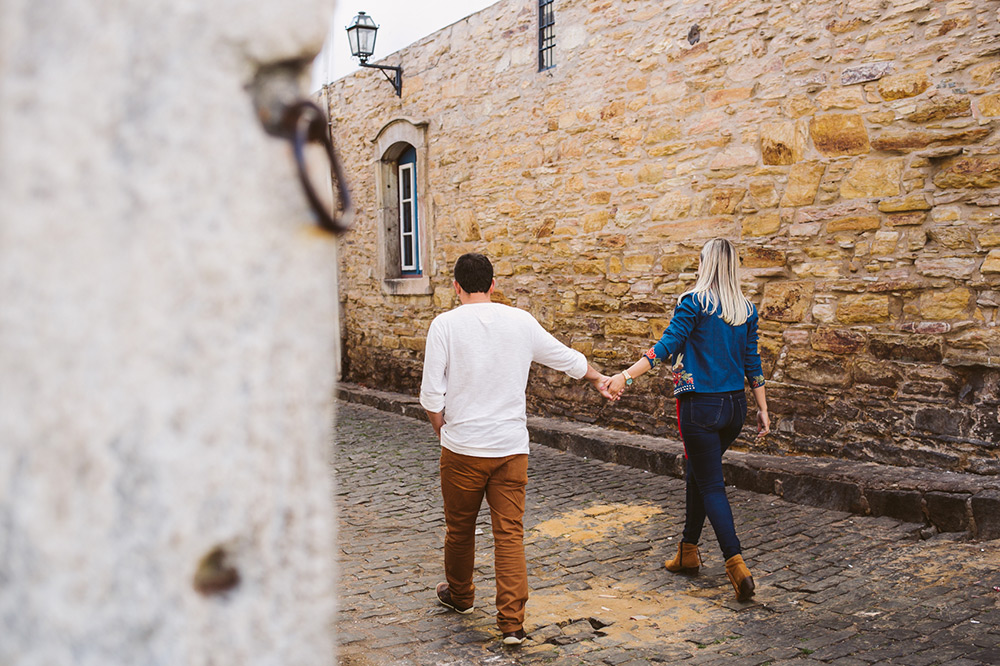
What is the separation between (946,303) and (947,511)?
4.58 ft

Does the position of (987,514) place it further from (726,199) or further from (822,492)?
(726,199)

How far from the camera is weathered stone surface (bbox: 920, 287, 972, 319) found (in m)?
5.29

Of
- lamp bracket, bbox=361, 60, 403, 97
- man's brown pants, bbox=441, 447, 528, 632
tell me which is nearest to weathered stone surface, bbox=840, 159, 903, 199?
man's brown pants, bbox=441, 447, 528, 632

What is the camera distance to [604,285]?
8.04 meters

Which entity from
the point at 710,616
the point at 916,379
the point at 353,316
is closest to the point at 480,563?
the point at 710,616

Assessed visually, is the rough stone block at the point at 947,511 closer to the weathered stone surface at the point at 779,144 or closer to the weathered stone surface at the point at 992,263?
the weathered stone surface at the point at 992,263

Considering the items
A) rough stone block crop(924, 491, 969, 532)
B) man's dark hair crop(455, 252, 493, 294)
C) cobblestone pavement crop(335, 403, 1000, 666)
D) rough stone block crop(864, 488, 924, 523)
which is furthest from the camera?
rough stone block crop(864, 488, 924, 523)

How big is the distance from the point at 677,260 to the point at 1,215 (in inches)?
266

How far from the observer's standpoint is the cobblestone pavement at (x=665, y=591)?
11.5ft

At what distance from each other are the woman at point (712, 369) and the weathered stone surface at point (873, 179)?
2031mm

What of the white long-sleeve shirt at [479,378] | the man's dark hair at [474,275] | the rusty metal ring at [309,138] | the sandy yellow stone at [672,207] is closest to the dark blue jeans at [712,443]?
the white long-sleeve shirt at [479,378]

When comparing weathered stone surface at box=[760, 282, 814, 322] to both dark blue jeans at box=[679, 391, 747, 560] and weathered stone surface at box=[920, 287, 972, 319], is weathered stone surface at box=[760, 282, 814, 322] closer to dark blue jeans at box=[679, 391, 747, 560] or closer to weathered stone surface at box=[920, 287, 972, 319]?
weathered stone surface at box=[920, 287, 972, 319]

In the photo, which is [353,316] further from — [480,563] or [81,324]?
[81,324]

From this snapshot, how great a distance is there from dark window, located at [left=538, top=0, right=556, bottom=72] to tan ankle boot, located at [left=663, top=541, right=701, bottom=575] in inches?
220
